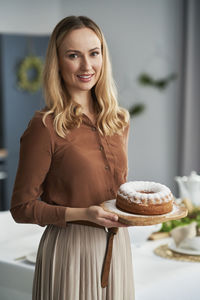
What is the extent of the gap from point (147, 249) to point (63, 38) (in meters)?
1.15

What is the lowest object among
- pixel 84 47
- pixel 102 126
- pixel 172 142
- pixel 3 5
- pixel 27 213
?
pixel 172 142

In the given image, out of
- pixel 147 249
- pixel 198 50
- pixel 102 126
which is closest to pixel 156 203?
pixel 102 126

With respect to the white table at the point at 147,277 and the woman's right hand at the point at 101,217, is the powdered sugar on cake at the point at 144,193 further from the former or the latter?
the white table at the point at 147,277

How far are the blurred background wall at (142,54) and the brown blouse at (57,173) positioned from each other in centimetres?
347

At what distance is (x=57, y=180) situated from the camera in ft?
4.91

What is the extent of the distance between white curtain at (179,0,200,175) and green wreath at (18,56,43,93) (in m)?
1.57

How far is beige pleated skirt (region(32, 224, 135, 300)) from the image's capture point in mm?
1486

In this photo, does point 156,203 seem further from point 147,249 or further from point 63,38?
point 147,249

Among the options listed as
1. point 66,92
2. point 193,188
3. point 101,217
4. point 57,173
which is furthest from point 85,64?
point 193,188

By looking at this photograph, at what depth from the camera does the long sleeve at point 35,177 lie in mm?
1441

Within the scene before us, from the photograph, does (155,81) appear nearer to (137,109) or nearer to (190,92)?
(137,109)

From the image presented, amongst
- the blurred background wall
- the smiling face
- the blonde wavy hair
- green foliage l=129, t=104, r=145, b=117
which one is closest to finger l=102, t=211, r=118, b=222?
the blonde wavy hair

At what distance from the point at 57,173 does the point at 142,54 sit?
392cm

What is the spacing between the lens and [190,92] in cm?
471
